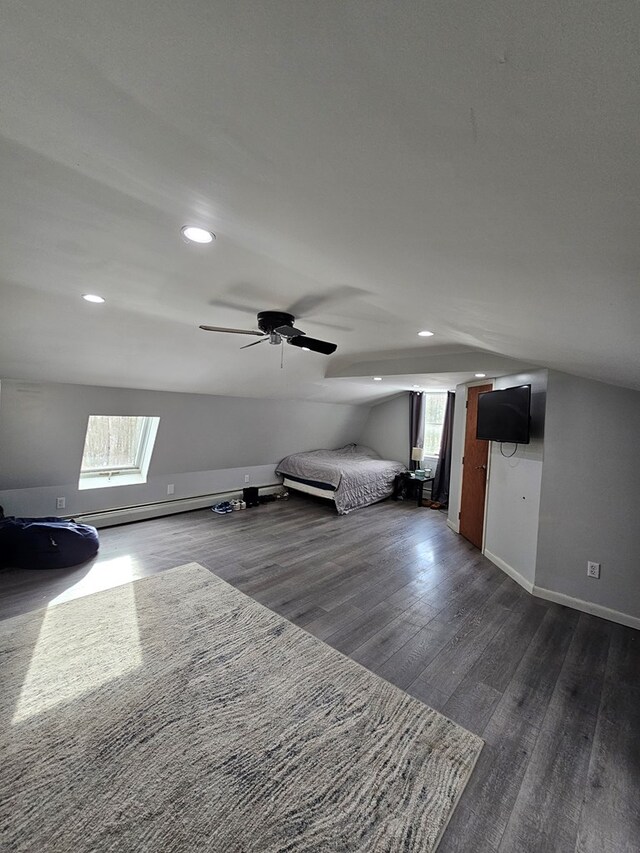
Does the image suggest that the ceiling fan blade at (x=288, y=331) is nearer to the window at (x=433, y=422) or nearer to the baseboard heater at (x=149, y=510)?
the baseboard heater at (x=149, y=510)

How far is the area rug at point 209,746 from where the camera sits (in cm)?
142

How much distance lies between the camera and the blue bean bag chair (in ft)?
11.2

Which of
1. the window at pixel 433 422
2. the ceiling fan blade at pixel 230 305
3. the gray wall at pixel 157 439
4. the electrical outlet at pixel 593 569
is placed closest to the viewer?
the ceiling fan blade at pixel 230 305

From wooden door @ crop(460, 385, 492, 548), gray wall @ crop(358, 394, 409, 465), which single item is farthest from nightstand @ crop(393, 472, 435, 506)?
wooden door @ crop(460, 385, 492, 548)

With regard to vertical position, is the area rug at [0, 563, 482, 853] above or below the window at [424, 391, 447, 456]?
below

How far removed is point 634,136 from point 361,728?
2440 millimetres

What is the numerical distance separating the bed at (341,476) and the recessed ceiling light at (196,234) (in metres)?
4.58

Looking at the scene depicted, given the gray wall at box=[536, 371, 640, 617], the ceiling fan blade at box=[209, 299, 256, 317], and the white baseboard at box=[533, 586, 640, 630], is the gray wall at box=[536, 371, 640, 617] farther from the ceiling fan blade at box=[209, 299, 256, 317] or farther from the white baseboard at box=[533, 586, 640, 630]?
the ceiling fan blade at box=[209, 299, 256, 317]

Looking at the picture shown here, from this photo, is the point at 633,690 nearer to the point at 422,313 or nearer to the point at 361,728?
the point at 361,728

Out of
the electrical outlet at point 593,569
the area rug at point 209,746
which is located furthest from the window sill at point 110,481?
the electrical outlet at point 593,569

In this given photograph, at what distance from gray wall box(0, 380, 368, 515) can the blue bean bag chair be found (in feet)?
2.13

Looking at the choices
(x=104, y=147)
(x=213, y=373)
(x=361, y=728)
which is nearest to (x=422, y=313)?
(x=104, y=147)

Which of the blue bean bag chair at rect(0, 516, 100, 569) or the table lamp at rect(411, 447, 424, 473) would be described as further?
the table lamp at rect(411, 447, 424, 473)

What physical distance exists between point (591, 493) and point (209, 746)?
326 centimetres
